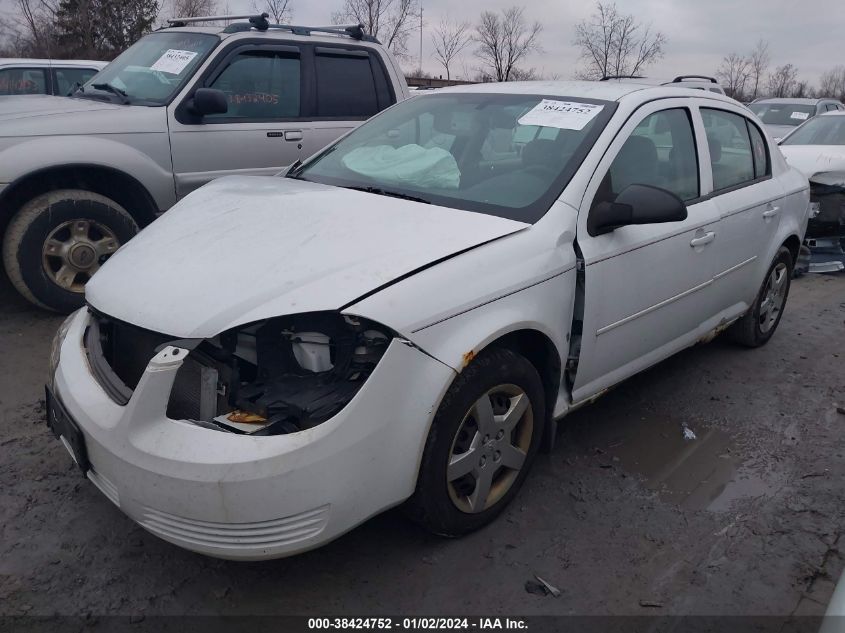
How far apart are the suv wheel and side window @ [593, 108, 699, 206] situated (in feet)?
11.3

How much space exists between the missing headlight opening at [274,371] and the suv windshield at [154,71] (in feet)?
11.2

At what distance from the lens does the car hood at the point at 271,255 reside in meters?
2.37

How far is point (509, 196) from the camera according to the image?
10.1ft

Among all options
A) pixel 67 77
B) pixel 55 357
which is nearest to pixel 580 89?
pixel 55 357

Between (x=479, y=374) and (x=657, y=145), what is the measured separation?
180 centimetres

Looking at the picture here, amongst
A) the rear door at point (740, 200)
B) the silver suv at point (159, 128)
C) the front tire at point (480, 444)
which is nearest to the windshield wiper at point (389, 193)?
the front tire at point (480, 444)

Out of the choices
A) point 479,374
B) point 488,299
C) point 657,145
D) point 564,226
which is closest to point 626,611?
point 479,374

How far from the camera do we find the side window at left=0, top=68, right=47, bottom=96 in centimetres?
926

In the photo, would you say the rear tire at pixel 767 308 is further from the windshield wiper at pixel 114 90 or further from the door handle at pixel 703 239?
the windshield wiper at pixel 114 90

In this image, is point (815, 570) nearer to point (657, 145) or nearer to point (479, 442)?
point (479, 442)

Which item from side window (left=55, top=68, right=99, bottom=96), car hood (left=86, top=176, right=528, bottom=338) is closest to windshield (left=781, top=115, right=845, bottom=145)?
car hood (left=86, top=176, right=528, bottom=338)

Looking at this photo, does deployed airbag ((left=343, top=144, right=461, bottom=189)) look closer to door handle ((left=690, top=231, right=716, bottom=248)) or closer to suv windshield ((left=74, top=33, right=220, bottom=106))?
door handle ((left=690, top=231, right=716, bottom=248))

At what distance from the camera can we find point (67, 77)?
966 centimetres

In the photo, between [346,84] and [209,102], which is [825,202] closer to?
[346,84]
